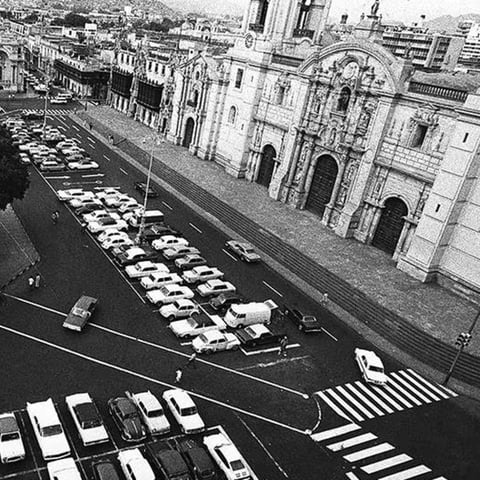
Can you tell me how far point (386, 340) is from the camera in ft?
138

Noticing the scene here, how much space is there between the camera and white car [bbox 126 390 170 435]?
2880 cm

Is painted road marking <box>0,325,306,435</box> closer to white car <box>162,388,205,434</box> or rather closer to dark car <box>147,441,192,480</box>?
white car <box>162,388,205,434</box>

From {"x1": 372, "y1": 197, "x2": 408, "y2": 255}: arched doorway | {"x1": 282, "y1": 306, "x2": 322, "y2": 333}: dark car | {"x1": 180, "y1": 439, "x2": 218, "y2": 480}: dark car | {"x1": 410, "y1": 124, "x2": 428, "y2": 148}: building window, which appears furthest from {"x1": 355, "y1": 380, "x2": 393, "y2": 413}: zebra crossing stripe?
{"x1": 410, "y1": 124, "x2": 428, "y2": 148}: building window

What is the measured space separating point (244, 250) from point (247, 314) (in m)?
13.2

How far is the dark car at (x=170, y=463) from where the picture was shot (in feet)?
83.8

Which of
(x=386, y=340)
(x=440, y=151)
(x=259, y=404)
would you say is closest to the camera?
(x=259, y=404)

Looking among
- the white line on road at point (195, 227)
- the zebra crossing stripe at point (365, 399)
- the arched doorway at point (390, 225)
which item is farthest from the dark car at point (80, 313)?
the arched doorway at point (390, 225)

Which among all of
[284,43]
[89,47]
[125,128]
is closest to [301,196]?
[284,43]

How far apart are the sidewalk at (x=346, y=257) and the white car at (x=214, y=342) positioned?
1601 centimetres

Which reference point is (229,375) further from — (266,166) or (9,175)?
(266,166)

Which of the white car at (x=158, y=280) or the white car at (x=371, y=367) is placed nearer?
the white car at (x=371, y=367)

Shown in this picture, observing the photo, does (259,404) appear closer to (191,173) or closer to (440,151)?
(440,151)

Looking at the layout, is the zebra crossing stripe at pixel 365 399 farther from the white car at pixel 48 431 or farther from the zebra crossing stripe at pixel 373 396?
the white car at pixel 48 431

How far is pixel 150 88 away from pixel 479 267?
74.2 meters
